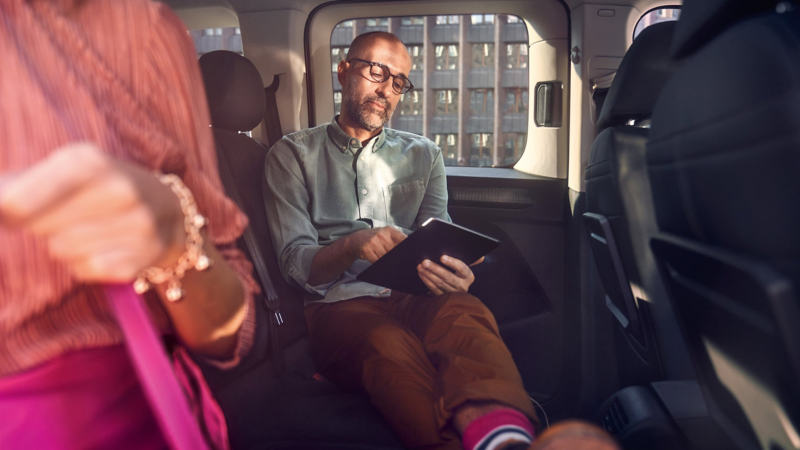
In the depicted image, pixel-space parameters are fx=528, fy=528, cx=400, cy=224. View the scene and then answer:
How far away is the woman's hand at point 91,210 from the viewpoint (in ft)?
1.04

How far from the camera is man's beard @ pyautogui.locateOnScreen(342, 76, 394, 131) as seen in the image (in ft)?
5.52

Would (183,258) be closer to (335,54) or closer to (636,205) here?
(636,205)

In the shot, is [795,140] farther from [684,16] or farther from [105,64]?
[105,64]

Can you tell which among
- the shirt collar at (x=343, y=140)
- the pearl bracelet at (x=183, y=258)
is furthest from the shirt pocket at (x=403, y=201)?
the pearl bracelet at (x=183, y=258)

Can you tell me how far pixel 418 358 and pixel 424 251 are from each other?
0.81 feet

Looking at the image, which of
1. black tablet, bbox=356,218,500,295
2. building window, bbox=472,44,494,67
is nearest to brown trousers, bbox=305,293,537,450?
black tablet, bbox=356,218,500,295

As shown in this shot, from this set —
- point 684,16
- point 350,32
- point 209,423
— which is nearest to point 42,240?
point 209,423

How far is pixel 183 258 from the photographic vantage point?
469 mm

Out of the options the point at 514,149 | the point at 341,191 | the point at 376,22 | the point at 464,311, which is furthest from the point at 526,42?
the point at 464,311

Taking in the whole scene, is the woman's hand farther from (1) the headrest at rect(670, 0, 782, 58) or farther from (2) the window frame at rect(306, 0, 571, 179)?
(2) the window frame at rect(306, 0, 571, 179)

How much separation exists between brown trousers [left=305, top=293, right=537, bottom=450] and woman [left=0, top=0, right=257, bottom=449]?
572mm

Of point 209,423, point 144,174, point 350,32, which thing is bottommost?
point 209,423

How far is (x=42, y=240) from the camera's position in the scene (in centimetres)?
44

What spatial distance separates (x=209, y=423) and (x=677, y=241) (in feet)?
2.44
